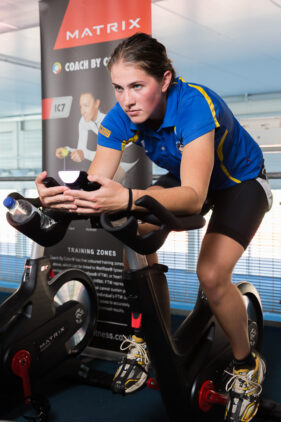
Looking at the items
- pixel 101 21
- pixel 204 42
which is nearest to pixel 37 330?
pixel 101 21

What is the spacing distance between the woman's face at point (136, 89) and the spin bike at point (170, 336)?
0.35 m

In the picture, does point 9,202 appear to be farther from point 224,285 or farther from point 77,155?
point 77,155

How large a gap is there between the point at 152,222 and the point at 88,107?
1.67 meters

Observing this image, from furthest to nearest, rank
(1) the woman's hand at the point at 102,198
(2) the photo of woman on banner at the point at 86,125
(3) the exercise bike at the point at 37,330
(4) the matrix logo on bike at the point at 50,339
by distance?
(2) the photo of woman on banner at the point at 86,125 → (4) the matrix logo on bike at the point at 50,339 → (3) the exercise bike at the point at 37,330 → (1) the woman's hand at the point at 102,198

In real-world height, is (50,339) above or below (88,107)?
below

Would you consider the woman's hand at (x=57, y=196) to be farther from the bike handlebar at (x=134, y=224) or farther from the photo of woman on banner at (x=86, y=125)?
the photo of woman on banner at (x=86, y=125)

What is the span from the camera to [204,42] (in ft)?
21.7

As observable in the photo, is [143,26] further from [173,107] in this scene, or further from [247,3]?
[247,3]

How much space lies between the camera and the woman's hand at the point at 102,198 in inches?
46.2

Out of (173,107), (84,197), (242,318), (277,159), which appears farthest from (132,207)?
(277,159)

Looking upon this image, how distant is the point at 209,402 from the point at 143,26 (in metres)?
1.94

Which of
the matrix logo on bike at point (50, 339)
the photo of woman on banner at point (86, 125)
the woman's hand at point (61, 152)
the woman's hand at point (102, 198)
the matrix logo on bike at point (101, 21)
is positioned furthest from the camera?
the woman's hand at point (61, 152)

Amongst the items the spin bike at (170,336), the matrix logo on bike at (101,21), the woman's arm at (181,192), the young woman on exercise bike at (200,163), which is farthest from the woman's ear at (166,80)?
the matrix logo on bike at (101,21)

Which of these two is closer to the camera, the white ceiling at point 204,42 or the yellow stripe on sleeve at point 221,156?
the yellow stripe on sleeve at point 221,156
